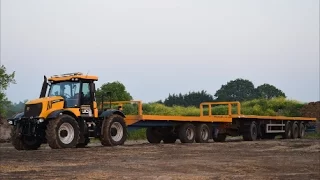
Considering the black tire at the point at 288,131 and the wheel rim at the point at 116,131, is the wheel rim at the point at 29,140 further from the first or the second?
the black tire at the point at 288,131

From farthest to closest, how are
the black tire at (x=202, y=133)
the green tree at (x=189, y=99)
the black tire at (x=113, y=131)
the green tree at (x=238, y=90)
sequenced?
the green tree at (x=238, y=90) → the green tree at (x=189, y=99) → the black tire at (x=202, y=133) → the black tire at (x=113, y=131)

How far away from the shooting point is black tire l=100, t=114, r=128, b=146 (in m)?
18.0

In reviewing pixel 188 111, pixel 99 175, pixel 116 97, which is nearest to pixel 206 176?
pixel 99 175

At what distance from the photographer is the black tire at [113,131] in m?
18.0

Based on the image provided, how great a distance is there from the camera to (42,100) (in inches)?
673

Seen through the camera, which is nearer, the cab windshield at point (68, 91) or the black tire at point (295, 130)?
the cab windshield at point (68, 91)

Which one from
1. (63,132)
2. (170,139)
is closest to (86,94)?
(63,132)

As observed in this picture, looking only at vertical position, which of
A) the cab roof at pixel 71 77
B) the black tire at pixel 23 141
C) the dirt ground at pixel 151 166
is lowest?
the dirt ground at pixel 151 166

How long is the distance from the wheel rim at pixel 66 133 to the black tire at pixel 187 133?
6.47 meters

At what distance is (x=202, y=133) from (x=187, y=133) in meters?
1.20

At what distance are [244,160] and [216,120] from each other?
35.0 ft

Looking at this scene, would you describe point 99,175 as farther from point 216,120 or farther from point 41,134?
point 216,120

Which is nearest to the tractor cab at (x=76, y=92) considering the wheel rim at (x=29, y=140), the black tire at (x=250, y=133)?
the wheel rim at (x=29, y=140)

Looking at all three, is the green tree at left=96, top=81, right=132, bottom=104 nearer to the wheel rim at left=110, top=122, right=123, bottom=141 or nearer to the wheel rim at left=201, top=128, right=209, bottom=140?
the wheel rim at left=201, top=128, right=209, bottom=140
